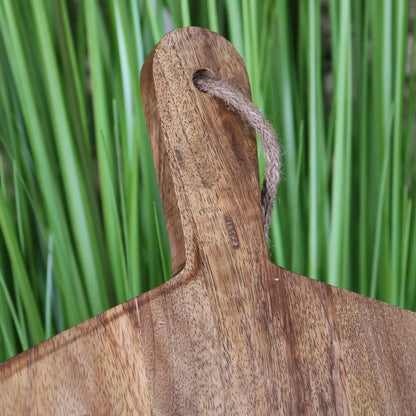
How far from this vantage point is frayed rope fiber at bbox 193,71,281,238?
413 mm

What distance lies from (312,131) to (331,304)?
256 millimetres

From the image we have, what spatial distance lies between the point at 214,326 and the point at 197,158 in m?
0.12

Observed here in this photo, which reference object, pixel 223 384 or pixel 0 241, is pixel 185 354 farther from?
pixel 0 241

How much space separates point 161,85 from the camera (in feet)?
1.34

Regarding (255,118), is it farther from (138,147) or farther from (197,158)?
(138,147)

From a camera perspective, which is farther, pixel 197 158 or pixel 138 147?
pixel 138 147

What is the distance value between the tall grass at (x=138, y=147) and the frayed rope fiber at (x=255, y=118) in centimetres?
16

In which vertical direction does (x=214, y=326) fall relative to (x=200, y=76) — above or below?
below

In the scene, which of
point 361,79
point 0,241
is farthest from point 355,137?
point 0,241

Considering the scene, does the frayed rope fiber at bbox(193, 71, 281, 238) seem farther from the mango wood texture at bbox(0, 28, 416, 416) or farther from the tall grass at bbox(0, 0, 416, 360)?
the tall grass at bbox(0, 0, 416, 360)

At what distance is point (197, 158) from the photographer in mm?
408

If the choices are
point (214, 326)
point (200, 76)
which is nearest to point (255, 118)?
point (200, 76)

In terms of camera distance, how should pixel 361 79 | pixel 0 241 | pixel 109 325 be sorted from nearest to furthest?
pixel 109 325, pixel 0 241, pixel 361 79

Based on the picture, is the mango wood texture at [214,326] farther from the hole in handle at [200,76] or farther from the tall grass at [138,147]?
the tall grass at [138,147]
